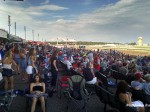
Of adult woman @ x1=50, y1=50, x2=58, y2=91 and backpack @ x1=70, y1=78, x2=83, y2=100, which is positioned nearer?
backpack @ x1=70, y1=78, x2=83, y2=100

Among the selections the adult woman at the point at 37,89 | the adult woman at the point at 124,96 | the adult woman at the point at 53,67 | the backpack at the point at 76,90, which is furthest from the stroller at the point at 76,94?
the adult woman at the point at 53,67

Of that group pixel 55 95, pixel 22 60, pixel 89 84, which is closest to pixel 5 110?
pixel 55 95

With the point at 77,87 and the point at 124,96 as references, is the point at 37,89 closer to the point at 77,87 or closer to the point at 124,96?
the point at 77,87

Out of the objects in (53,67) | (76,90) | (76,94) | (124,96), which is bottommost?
(76,94)

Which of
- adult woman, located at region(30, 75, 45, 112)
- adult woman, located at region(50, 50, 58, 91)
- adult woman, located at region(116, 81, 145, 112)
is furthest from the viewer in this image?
adult woman, located at region(50, 50, 58, 91)

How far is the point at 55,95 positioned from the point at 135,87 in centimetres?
384

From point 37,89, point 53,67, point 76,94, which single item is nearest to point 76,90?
point 76,94

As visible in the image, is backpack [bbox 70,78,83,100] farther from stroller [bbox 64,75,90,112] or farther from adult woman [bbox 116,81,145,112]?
adult woman [bbox 116,81,145,112]

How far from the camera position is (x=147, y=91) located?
10.2 metres

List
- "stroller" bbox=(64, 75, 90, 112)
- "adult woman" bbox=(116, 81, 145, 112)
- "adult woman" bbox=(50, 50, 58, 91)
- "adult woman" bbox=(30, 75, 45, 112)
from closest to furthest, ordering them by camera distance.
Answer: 1. "adult woman" bbox=(116, 81, 145, 112)
2. "adult woman" bbox=(30, 75, 45, 112)
3. "stroller" bbox=(64, 75, 90, 112)
4. "adult woman" bbox=(50, 50, 58, 91)

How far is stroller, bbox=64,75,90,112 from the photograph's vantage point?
10143 mm

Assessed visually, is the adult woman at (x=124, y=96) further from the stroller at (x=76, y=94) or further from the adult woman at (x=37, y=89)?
the adult woman at (x=37, y=89)

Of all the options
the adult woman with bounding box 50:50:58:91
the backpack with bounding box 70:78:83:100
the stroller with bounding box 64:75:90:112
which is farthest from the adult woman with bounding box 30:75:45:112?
the adult woman with bounding box 50:50:58:91

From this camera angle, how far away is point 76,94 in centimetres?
1030
